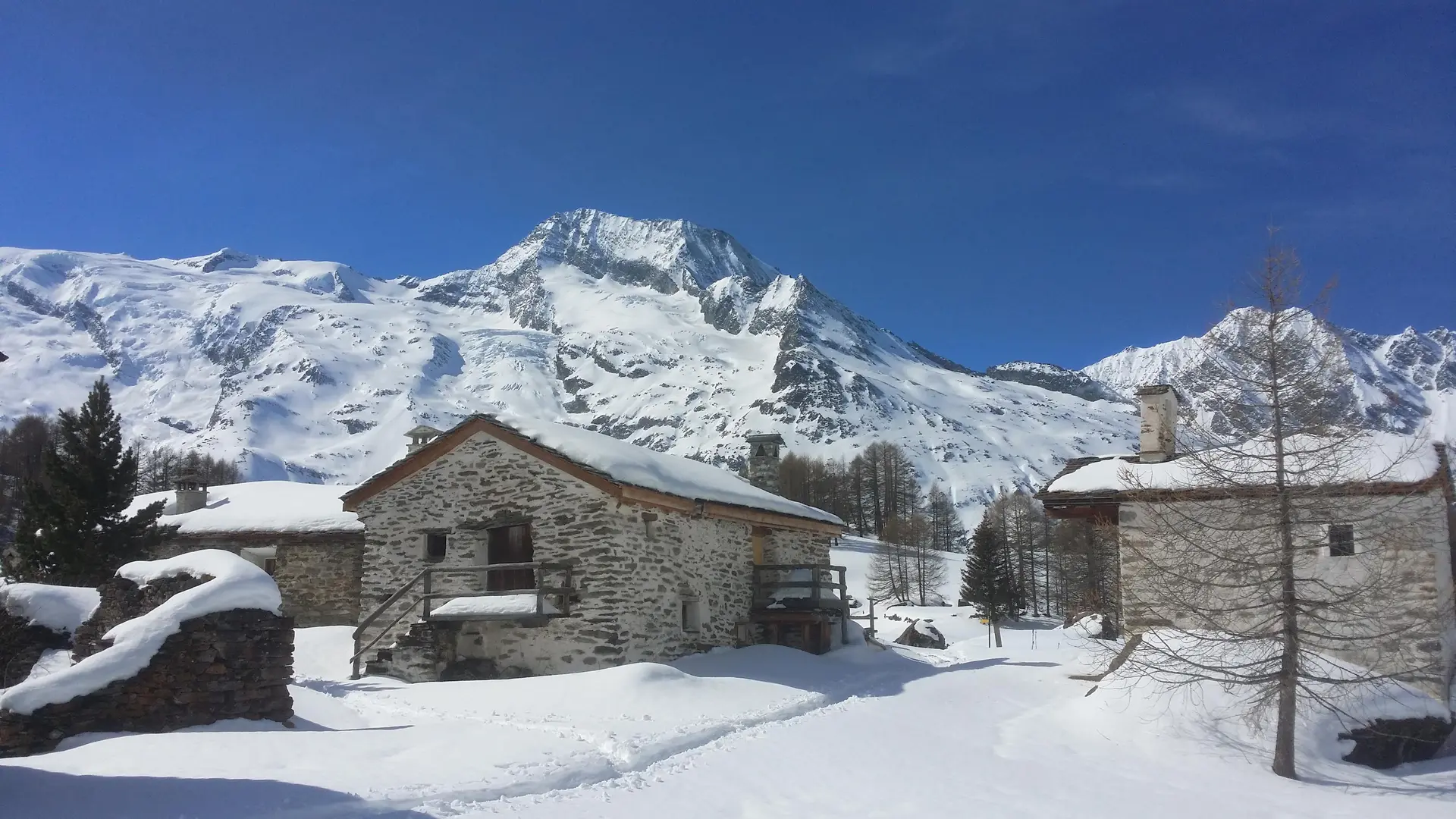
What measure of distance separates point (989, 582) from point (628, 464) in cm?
2878

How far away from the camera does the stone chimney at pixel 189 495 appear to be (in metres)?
26.6

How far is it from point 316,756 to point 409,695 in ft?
20.2

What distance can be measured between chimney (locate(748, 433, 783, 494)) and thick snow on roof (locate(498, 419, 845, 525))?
335 cm

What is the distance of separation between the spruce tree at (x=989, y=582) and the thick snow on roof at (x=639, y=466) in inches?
799

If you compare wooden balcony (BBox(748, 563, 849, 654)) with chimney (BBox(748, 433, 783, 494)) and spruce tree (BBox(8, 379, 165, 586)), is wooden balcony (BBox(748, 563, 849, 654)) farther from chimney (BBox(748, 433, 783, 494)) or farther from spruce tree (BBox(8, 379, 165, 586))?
spruce tree (BBox(8, 379, 165, 586))

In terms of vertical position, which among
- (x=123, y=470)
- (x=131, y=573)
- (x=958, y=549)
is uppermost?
(x=123, y=470)

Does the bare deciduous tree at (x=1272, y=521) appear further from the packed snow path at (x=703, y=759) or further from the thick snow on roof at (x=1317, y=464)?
the packed snow path at (x=703, y=759)

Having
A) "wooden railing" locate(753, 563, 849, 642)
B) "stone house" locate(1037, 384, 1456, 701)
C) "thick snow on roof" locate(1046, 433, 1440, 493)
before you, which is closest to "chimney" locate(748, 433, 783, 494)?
"wooden railing" locate(753, 563, 849, 642)

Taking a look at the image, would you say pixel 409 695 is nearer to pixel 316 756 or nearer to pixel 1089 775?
pixel 316 756

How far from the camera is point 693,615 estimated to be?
736 inches

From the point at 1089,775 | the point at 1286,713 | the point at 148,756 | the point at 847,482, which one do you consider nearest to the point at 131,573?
the point at 148,756

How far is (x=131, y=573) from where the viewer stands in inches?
490

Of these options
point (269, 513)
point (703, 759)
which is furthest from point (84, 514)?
point (703, 759)

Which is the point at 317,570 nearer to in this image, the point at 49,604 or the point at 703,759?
the point at 49,604
